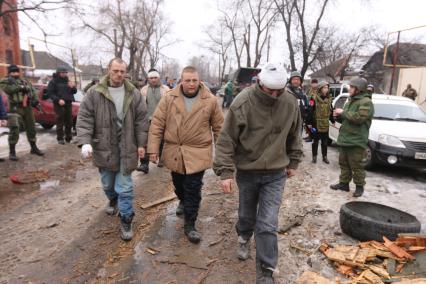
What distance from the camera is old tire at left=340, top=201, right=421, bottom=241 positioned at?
12.9 ft

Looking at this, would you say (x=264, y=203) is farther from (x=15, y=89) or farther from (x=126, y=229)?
(x=15, y=89)

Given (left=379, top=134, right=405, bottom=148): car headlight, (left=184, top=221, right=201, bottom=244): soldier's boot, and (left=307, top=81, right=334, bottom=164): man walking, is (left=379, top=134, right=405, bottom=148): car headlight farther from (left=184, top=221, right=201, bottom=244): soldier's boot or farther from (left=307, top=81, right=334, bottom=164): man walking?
(left=184, top=221, right=201, bottom=244): soldier's boot

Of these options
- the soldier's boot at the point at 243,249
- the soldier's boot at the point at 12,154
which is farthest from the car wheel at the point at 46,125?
the soldier's boot at the point at 243,249

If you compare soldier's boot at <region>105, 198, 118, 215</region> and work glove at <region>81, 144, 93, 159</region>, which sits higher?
work glove at <region>81, 144, 93, 159</region>

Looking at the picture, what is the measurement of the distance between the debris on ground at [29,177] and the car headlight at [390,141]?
6.52 meters

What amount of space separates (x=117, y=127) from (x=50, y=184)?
3.11 metres

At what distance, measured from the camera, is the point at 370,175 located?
746cm

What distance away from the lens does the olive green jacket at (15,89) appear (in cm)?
784

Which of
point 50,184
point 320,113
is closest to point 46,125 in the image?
point 50,184

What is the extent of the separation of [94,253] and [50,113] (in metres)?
9.43

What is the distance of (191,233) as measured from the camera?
4180 mm

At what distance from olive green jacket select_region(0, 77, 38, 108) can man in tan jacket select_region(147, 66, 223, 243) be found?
5315mm

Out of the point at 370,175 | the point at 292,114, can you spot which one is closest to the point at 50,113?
the point at 370,175

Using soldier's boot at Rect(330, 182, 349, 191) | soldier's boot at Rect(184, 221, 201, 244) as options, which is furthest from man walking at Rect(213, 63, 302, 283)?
soldier's boot at Rect(330, 182, 349, 191)
